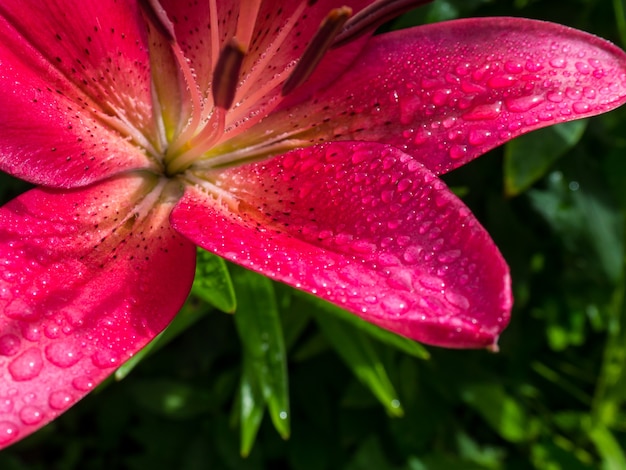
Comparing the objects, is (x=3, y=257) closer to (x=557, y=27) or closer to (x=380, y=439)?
(x=557, y=27)

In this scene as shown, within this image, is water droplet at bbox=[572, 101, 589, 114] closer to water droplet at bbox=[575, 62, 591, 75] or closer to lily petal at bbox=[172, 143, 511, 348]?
water droplet at bbox=[575, 62, 591, 75]

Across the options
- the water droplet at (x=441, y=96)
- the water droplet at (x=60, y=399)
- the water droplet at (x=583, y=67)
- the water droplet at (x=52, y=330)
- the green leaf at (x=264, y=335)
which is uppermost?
the water droplet at (x=52, y=330)

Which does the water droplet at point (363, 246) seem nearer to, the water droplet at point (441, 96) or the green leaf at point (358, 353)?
the water droplet at point (441, 96)

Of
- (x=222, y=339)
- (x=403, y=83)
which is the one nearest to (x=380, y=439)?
(x=222, y=339)

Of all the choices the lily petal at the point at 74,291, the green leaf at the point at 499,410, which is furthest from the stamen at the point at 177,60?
the green leaf at the point at 499,410

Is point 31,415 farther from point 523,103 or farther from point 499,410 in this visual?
point 499,410

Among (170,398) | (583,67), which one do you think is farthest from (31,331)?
(170,398)
